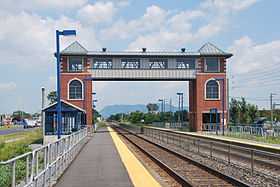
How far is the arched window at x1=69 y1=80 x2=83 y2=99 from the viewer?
54.1m

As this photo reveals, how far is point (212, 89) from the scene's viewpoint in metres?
54.8

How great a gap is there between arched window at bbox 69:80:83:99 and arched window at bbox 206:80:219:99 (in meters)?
18.1

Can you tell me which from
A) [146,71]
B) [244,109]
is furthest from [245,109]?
[146,71]

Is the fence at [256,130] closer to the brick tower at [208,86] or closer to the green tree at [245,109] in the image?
the brick tower at [208,86]

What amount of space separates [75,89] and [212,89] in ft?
64.5

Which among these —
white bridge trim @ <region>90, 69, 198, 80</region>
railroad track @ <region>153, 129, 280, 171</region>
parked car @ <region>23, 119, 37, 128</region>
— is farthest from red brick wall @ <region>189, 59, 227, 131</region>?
parked car @ <region>23, 119, 37, 128</region>

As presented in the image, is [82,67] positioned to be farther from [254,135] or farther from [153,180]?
[153,180]

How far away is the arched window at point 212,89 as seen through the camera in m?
54.6

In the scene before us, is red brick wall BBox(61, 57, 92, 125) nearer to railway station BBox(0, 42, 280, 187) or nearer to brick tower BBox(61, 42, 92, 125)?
brick tower BBox(61, 42, 92, 125)

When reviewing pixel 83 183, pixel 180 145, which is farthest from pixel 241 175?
pixel 180 145

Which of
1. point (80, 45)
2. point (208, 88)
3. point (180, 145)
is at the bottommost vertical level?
point (180, 145)

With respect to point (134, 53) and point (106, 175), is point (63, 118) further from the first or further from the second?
point (106, 175)

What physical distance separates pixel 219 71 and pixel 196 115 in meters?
7.19

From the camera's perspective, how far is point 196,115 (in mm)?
54438
